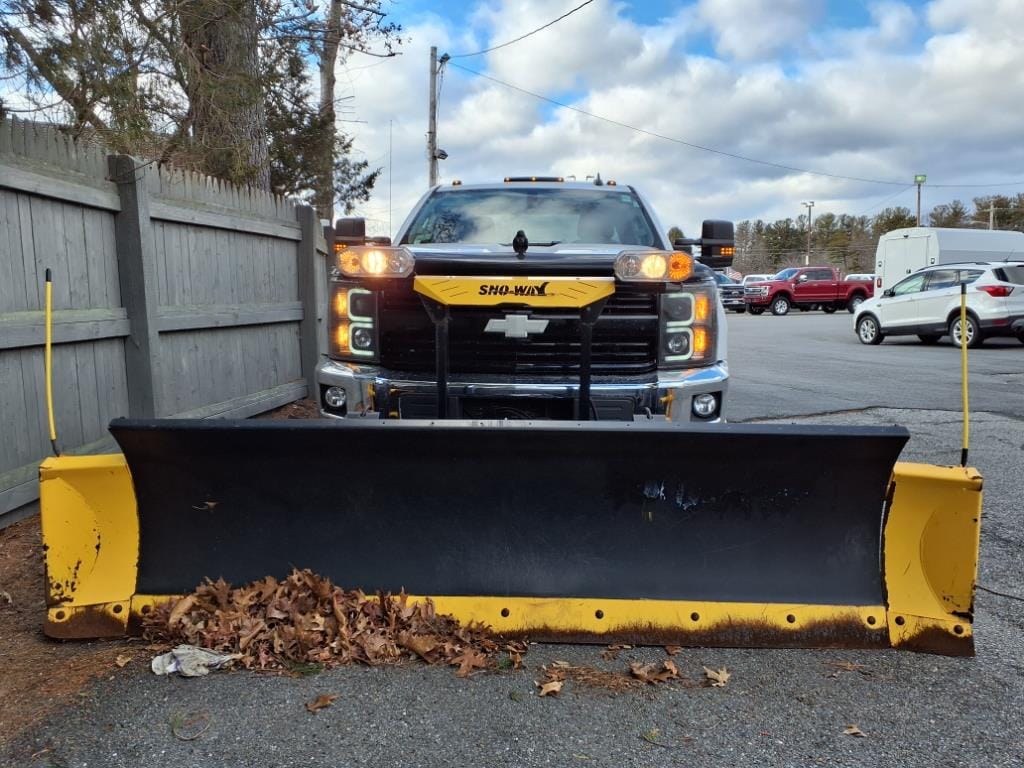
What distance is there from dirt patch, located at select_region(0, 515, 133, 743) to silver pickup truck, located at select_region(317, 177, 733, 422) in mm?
1517

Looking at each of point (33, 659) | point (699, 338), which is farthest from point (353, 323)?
point (33, 659)

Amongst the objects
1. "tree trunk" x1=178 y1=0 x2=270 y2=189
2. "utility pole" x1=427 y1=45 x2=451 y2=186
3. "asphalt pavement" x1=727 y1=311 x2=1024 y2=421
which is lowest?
"asphalt pavement" x1=727 y1=311 x2=1024 y2=421

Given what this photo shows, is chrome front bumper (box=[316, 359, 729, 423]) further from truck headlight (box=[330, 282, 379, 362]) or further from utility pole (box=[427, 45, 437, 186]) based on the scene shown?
utility pole (box=[427, 45, 437, 186])

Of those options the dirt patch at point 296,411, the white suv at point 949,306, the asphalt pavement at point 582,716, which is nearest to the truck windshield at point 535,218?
the asphalt pavement at point 582,716

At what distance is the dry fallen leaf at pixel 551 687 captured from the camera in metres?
2.72

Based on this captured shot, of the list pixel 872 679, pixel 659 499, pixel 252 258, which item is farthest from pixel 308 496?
pixel 252 258

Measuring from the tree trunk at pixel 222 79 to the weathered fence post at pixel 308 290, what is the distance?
871 millimetres

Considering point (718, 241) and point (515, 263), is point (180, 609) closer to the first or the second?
point (515, 263)

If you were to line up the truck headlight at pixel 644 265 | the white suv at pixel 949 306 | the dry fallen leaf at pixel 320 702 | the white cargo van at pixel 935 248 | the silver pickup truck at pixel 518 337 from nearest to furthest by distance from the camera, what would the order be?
1. the dry fallen leaf at pixel 320 702
2. the truck headlight at pixel 644 265
3. the silver pickup truck at pixel 518 337
4. the white suv at pixel 949 306
5. the white cargo van at pixel 935 248

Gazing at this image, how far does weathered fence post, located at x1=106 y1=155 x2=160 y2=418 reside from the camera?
5281mm

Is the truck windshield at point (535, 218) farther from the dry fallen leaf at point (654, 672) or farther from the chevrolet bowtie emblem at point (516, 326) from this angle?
the dry fallen leaf at point (654, 672)

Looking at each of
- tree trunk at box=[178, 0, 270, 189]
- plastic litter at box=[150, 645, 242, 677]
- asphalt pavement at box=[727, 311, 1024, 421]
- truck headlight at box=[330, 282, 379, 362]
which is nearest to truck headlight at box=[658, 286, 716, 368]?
truck headlight at box=[330, 282, 379, 362]

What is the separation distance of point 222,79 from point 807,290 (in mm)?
29790

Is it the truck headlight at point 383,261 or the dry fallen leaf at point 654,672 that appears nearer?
the dry fallen leaf at point 654,672
